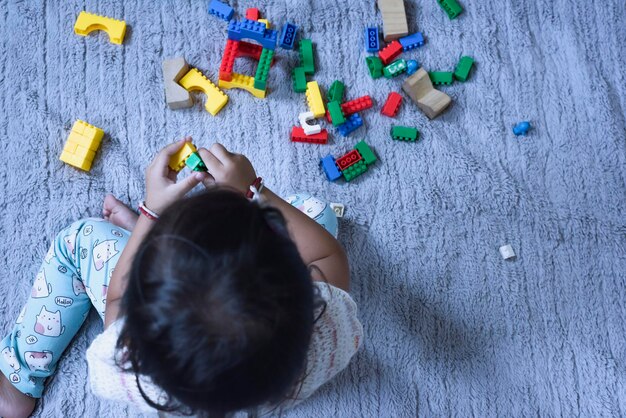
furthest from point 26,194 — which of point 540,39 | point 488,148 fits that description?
point 540,39

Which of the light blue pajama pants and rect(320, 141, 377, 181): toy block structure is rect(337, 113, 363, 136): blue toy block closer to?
rect(320, 141, 377, 181): toy block structure

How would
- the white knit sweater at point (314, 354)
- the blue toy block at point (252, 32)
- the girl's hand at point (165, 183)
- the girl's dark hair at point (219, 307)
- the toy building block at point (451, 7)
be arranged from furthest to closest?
the toy building block at point (451, 7), the blue toy block at point (252, 32), the girl's hand at point (165, 183), the white knit sweater at point (314, 354), the girl's dark hair at point (219, 307)

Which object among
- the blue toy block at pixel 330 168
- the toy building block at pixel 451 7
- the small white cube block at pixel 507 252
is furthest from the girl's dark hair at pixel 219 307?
the toy building block at pixel 451 7

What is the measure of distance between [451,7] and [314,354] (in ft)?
2.36

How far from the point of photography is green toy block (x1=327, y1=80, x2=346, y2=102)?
3.39 feet

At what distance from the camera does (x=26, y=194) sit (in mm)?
996

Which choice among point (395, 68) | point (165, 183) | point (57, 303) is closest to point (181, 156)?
point (165, 183)

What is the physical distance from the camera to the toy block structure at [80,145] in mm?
988

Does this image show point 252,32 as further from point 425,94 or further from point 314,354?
point 314,354

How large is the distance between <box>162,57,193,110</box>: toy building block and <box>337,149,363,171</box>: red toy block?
284mm

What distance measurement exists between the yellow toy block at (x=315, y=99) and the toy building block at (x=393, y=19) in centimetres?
17

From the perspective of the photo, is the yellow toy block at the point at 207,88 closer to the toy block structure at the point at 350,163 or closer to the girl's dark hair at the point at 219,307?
the toy block structure at the point at 350,163

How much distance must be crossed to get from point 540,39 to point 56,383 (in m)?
1.05

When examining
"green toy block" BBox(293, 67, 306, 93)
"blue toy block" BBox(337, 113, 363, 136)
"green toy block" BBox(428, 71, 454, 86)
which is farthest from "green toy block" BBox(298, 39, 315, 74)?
"green toy block" BBox(428, 71, 454, 86)
